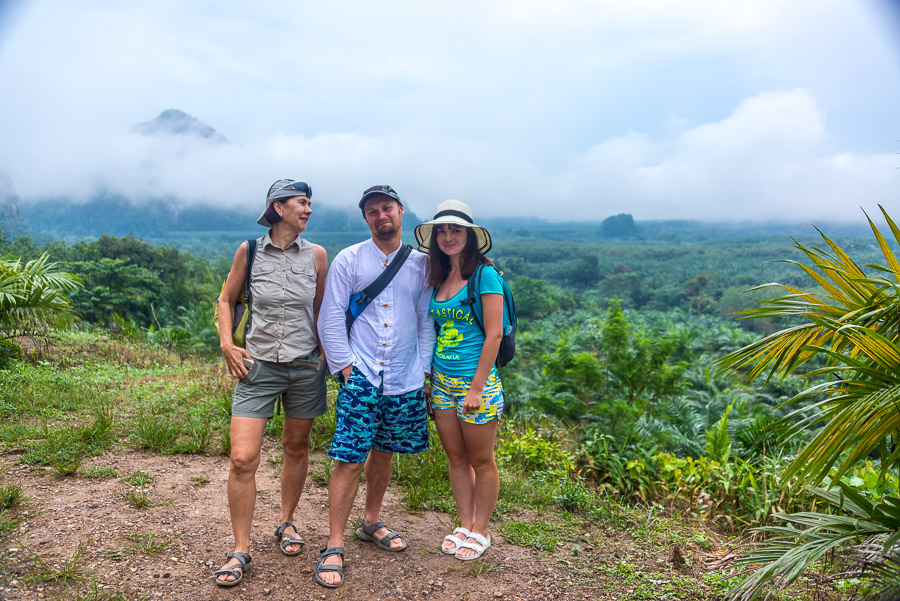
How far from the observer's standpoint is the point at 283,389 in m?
2.94

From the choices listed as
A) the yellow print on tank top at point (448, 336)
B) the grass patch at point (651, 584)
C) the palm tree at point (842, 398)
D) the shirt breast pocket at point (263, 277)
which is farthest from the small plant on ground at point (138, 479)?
the palm tree at point (842, 398)

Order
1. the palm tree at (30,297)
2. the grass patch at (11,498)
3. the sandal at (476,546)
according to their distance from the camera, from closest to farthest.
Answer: the sandal at (476,546) < the grass patch at (11,498) < the palm tree at (30,297)

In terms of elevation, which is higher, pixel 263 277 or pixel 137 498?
pixel 263 277

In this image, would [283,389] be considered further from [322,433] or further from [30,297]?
[30,297]

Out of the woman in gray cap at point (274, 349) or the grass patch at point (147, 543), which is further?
the grass patch at point (147, 543)

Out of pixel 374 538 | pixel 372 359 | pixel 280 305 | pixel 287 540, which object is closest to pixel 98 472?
pixel 287 540

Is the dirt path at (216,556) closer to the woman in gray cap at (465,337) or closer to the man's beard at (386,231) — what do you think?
the woman in gray cap at (465,337)

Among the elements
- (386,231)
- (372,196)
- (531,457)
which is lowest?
(531,457)

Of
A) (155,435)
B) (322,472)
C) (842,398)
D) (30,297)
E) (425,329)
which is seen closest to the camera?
(842,398)

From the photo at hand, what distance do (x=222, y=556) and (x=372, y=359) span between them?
4.30 ft

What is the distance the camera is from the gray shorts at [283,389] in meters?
2.85

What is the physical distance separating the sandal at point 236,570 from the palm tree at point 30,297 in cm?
478

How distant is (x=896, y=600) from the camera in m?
2.12

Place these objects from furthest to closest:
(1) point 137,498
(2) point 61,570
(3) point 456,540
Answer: (1) point 137,498, (3) point 456,540, (2) point 61,570
